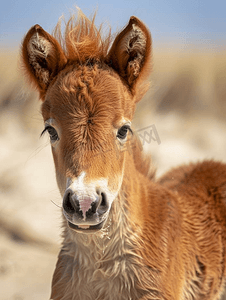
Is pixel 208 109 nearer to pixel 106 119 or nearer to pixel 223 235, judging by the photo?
pixel 223 235

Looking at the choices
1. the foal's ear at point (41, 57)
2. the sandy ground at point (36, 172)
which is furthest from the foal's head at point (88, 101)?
the sandy ground at point (36, 172)

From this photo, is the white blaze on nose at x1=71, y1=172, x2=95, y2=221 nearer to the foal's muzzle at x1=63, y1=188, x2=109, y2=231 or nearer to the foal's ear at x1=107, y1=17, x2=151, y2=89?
the foal's muzzle at x1=63, y1=188, x2=109, y2=231

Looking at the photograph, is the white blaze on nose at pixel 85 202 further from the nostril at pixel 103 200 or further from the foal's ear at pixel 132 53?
the foal's ear at pixel 132 53

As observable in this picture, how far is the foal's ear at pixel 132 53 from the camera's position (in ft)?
8.96

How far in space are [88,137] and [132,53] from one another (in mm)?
856

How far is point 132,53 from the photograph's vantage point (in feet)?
9.39

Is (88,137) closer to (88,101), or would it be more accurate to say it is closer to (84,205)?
(88,101)

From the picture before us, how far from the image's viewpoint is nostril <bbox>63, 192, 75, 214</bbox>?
86.0 inches

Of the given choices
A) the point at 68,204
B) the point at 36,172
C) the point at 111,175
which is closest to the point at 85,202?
the point at 68,204

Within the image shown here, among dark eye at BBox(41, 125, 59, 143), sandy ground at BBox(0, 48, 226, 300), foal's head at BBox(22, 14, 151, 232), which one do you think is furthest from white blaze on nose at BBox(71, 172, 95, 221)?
sandy ground at BBox(0, 48, 226, 300)

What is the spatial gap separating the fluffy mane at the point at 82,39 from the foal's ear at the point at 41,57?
115 mm

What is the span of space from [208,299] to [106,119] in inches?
72.9

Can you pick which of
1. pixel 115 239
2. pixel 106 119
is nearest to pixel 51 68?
pixel 106 119

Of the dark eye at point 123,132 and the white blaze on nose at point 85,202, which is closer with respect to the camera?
the white blaze on nose at point 85,202
